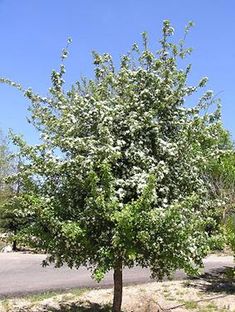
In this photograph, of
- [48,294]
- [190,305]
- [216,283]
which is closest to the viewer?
[190,305]

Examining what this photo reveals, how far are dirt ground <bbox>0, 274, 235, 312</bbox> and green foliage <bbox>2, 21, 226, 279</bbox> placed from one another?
2644 millimetres

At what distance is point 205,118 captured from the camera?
903cm

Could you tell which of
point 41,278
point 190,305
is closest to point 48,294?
point 41,278

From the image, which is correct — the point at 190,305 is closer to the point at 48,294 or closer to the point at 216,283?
the point at 216,283

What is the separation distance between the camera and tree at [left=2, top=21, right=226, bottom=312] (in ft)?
25.4

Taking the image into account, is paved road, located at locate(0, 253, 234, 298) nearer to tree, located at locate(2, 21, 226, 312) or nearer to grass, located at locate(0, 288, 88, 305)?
grass, located at locate(0, 288, 88, 305)

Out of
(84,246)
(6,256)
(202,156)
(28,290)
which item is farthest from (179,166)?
(6,256)

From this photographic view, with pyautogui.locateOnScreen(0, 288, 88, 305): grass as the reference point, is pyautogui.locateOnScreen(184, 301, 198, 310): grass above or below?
below

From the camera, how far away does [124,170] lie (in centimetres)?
839

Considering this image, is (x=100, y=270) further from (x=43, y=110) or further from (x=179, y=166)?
(x=43, y=110)

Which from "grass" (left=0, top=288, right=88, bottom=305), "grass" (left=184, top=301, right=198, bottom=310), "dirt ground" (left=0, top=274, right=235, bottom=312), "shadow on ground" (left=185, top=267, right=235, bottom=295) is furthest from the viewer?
"shadow on ground" (left=185, top=267, right=235, bottom=295)

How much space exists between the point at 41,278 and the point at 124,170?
892 centimetres

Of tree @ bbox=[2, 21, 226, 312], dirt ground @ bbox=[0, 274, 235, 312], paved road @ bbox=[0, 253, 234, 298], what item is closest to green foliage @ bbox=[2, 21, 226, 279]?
tree @ bbox=[2, 21, 226, 312]

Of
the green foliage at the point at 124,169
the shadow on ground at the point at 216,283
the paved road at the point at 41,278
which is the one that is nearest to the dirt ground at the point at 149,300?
the shadow on ground at the point at 216,283
